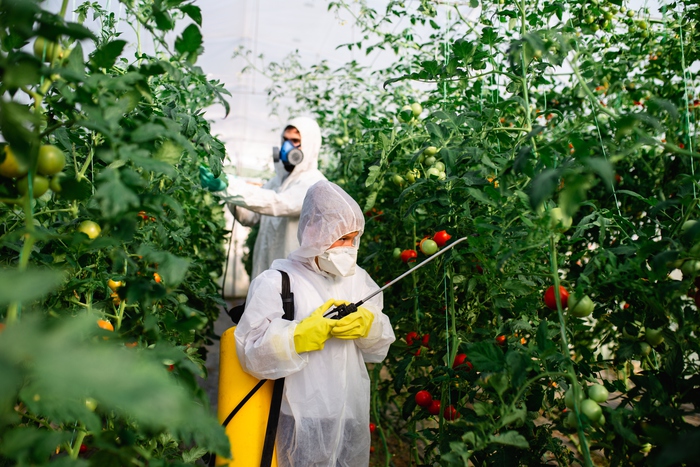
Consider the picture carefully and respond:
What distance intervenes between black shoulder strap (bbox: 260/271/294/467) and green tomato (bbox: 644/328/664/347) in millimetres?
992

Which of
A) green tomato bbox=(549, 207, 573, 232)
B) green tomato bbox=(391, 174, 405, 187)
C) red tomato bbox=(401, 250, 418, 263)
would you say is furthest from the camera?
green tomato bbox=(391, 174, 405, 187)

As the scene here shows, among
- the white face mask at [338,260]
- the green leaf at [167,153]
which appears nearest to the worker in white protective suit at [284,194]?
the white face mask at [338,260]

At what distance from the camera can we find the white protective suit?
2.96 meters

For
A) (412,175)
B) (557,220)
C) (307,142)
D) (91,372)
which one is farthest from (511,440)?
(307,142)

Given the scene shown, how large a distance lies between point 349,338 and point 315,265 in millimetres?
285

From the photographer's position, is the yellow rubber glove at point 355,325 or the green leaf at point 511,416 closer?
the green leaf at point 511,416

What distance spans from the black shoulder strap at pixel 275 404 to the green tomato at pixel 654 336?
99cm

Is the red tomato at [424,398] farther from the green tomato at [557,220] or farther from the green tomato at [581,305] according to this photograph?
the green tomato at [557,220]

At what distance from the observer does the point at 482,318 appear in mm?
1911

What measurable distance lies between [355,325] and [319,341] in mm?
135

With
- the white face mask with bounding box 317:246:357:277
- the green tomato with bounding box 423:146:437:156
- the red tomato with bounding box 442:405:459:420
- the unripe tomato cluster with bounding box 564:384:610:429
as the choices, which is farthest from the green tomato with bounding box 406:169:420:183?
the unripe tomato cluster with bounding box 564:384:610:429

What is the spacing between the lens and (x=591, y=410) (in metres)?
1.00

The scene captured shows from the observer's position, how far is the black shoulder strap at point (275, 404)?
60.7 inches

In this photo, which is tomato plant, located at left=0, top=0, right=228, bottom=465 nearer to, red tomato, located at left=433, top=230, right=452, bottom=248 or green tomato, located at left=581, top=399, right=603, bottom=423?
green tomato, located at left=581, top=399, right=603, bottom=423
